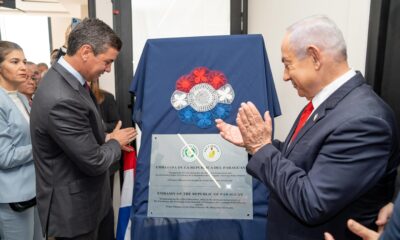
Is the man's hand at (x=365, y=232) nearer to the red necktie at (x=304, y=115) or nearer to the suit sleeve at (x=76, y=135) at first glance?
the red necktie at (x=304, y=115)

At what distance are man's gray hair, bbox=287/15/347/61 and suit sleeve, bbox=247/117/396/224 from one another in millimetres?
227

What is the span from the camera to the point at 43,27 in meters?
8.34

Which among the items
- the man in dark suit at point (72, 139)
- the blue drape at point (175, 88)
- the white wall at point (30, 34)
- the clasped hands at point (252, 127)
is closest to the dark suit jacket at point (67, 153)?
the man in dark suit at point (72, 139)

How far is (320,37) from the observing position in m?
0.89

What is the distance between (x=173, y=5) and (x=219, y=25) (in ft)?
1.22

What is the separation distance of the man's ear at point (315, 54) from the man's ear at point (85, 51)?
3.08 ft

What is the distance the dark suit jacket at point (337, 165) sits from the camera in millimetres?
799

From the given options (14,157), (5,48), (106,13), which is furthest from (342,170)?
(106,13)

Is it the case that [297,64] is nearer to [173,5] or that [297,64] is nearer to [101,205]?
[101,205]

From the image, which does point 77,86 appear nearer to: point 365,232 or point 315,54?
point 315,54

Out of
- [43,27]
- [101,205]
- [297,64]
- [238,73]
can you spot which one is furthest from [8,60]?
[43,27]

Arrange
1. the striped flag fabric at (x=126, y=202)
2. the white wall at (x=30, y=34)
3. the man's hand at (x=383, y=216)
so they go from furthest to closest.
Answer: the white wall at (x=30, y=34) < the striped flag fabric at (x=126, y=202) < the man's hand at (x=383, y=216)

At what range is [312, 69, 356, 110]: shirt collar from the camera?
932 mm

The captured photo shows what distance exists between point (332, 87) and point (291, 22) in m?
1.25
